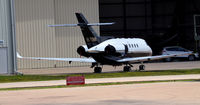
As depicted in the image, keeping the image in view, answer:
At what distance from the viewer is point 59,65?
55.5 m

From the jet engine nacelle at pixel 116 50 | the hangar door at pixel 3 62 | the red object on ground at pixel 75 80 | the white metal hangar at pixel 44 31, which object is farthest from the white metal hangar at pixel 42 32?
the red object on ground at pixel 75 80

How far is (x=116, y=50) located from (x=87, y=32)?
9.66ft

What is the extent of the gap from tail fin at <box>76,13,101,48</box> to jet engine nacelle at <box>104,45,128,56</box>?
1.12m

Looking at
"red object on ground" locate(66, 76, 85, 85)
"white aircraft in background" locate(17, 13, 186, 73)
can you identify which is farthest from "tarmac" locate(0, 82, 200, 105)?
"white aircraft in background" locate(17, 13, 186, 73)

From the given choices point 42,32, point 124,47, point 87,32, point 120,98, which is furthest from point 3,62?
point 120,98

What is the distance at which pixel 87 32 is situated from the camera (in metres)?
38.8

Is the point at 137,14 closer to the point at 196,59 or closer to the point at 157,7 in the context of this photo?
the point at 157,7

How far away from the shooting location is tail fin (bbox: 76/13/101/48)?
38.4 metres

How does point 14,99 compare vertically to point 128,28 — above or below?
below

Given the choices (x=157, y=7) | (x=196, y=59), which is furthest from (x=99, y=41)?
(x=157, y=7)

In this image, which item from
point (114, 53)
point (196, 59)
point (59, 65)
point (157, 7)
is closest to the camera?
point (114, 53)

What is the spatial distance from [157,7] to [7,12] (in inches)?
1354

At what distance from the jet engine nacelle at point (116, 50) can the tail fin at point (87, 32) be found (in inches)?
44.2

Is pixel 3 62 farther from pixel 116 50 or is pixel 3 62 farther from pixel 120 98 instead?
pixel 120 98
